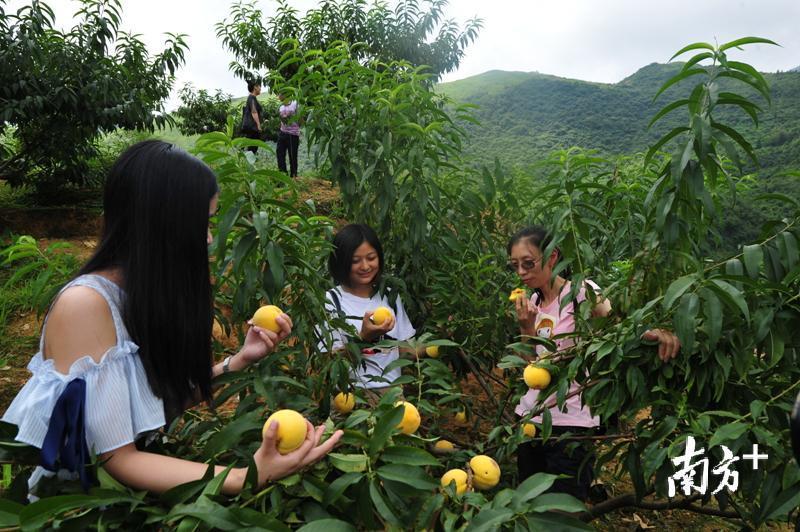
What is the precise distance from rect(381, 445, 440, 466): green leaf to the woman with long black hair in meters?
0.10

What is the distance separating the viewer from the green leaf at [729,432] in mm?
1165

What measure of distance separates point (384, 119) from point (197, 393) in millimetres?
1418

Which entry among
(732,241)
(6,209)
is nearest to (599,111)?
(732,241)

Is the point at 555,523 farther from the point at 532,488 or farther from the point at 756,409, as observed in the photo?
the point at 756,409

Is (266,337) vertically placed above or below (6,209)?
below

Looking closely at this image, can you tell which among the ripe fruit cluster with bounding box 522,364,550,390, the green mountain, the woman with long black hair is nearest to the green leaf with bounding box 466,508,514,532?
the woman with long black hair

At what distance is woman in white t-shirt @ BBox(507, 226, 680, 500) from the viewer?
197 centimetres

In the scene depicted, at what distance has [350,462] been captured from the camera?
940mm

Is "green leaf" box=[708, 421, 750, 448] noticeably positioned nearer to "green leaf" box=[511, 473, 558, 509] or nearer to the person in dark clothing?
"green leaf" box=[511, 473, 558, 509]

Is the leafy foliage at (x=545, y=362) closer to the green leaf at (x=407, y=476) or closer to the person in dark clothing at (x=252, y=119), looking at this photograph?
the green leaf at (x=407, y=476)

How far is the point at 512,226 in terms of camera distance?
2.95 m

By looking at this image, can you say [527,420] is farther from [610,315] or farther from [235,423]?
[235,423]

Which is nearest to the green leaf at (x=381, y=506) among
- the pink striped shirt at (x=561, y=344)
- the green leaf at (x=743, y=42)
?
the pink striped shirt at (x=561, y=344)

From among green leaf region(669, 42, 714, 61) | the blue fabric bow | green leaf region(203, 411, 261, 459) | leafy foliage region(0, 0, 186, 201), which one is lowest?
green leaf region(203, 411, 261, 459)
